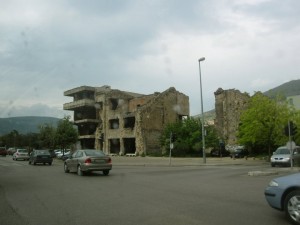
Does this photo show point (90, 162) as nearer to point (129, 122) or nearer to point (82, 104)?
point (129, 122)

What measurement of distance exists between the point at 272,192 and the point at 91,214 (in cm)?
403

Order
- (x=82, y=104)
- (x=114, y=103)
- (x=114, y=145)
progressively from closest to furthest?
(x=114, y=145) → (x=114, y=103) → (x=82, y=104)

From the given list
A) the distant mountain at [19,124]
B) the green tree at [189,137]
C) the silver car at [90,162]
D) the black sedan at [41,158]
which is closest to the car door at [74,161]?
the silver car at [90,162]

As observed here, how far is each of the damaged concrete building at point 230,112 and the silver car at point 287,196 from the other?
5293 cm

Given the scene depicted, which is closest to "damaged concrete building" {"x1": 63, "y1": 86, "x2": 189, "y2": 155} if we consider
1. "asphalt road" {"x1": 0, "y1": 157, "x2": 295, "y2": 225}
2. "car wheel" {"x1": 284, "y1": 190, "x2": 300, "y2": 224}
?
"asphalt road" {"x1": 0, "y1": 157, "x2": 295, "y2": 225}

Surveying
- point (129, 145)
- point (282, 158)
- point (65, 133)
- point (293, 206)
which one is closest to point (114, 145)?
point (129, 145)

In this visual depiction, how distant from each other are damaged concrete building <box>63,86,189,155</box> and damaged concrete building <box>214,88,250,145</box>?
709 cm

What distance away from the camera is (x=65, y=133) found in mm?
51812

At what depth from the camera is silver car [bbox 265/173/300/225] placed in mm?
7477

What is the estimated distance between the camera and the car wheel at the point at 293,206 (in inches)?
293

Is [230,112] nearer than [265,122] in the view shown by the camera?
No

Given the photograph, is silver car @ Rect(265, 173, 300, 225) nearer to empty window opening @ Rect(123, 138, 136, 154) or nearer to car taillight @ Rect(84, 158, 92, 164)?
car taillight @ Rect(84, 158, 92, 164)

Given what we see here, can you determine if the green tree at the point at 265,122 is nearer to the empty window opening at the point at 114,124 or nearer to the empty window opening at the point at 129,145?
the empty window opening at the point at 129,145

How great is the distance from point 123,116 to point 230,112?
17.3 meters
